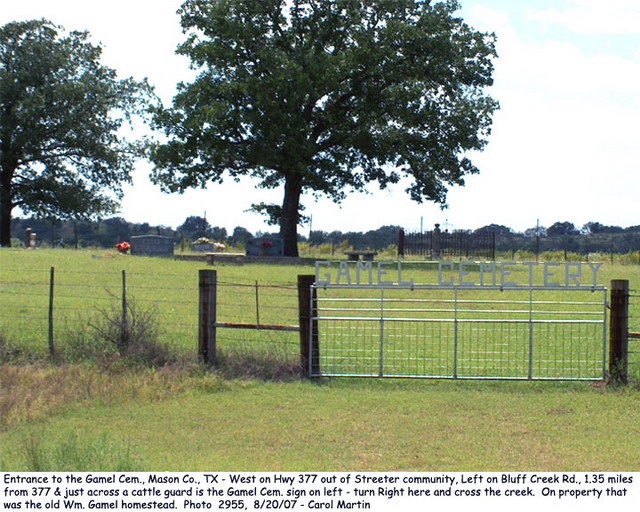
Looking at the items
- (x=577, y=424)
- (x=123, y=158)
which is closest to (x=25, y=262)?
(x=577, y=424)

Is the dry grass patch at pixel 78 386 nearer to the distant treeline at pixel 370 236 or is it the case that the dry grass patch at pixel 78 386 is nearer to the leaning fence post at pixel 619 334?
the leaning fence post at pixel 619 334

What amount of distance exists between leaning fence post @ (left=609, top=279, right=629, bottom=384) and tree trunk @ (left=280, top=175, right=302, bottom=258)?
30165 millimetres

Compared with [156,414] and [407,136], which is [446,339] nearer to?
[156,414]

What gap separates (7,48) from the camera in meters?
51.2

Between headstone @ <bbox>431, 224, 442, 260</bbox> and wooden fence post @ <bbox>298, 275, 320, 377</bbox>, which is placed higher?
headstone @ <bbox>431, 224, 442, 260</bbox>

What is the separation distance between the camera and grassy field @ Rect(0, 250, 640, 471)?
8.30 meters

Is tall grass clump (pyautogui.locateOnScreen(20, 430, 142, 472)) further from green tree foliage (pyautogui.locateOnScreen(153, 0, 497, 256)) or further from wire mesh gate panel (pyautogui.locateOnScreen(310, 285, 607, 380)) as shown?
green tree foliage (pyautogui.locateOnScreen(153, 0, 497, 256))

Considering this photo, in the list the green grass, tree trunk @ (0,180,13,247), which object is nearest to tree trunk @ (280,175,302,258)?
tree trunk @ (0,180,13,247)

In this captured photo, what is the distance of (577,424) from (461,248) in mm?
39718

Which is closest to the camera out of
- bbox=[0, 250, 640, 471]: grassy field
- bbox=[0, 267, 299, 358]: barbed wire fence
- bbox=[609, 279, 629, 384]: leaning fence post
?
bbox=[0, 250, 640, 471]: grassy field

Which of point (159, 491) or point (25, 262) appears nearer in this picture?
point (159, 491)

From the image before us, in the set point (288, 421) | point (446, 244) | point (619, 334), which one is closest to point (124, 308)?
point (288, 421)

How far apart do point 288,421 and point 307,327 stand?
2.85 m

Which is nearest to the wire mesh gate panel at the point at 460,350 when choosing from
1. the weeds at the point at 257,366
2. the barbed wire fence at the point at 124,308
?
the weeds at the point at 257,366
